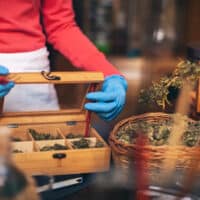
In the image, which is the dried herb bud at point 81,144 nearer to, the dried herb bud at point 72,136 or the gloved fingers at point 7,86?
the dried herb bud at point 72,136

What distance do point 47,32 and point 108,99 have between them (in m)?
0.41

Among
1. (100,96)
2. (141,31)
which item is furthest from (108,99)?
(141,31)

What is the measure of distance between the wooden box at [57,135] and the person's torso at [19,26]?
0.88 ft

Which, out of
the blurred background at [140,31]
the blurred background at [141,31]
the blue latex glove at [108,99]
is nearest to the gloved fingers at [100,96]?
the blue latex glove at [108,99]

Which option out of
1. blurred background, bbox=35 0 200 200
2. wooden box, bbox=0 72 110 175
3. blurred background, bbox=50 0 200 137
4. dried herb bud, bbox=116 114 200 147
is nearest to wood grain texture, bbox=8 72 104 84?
wooden box, bbox=0 72 110 175

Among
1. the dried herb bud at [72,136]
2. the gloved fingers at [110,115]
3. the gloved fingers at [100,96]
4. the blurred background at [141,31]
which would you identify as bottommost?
the blurred background at [141,31]

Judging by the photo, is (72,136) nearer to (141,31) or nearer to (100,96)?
(100,96)

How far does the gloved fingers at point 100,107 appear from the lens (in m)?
1.18

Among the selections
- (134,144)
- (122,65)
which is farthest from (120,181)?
(122,65)

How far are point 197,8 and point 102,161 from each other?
178 inches

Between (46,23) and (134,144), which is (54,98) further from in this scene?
(134,144)

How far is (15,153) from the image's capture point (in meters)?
1.05

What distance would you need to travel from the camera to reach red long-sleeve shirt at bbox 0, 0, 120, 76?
1.42 m

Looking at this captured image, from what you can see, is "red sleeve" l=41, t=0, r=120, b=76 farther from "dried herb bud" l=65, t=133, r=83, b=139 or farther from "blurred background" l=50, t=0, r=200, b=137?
"blurred background" l=50, t=0, r=200, b=137
